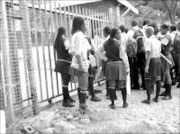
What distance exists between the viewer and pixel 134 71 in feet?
23.6

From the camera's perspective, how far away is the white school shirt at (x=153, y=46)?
5794mm

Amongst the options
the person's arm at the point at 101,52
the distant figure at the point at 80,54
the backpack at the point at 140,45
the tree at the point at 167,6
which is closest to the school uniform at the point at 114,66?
the person's arm at the point at 101,52

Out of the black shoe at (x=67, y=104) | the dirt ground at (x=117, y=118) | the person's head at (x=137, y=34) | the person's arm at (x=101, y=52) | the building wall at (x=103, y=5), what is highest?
the building wall at (x=103, y=5)

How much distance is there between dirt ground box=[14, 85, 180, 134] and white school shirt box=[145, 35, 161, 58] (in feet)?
3.83

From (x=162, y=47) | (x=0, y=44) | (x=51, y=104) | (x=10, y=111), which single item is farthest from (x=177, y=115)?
(x=0, y=44)

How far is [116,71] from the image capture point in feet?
17.4

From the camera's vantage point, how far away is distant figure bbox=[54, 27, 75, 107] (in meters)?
5.18

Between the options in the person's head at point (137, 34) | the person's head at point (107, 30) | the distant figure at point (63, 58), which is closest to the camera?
the distant figure at point (63, 58)

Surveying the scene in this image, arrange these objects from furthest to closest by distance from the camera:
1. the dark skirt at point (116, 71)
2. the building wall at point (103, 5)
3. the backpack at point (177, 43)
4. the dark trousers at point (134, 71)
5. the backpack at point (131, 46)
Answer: the building wall at point (103, 5), the backpack at point (177, 43), the dark trousers at point (134, 71), the backpack at point (131, 46), the dark skirt at point (116, 71)

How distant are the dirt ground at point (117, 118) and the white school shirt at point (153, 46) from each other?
1.17 meters

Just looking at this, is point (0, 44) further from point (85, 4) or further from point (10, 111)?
point (85, 4)

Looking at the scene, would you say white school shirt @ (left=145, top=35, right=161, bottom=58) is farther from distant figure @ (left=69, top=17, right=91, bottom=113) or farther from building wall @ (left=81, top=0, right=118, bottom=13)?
building wall @ (left=81, top=0, right=118, bottom=13)

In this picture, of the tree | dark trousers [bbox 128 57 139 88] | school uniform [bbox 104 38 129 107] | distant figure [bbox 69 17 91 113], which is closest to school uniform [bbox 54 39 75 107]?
distant figure [bbox 69 17 91 113]

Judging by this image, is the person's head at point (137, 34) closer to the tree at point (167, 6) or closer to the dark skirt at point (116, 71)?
→ the dark skirt at point (116, 71)
